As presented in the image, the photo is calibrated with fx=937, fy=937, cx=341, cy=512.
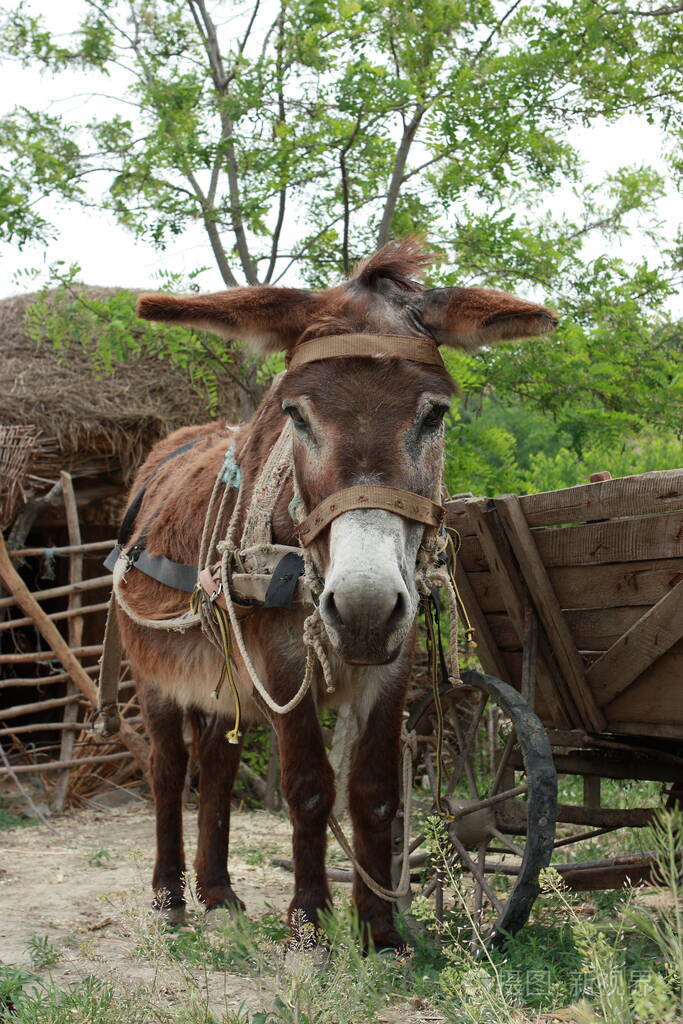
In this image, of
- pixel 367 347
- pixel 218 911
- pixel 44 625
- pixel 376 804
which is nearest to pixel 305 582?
pixel 367 347

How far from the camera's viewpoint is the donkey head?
2.28 m

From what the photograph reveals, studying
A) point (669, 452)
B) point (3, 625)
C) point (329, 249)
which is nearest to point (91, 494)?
point (3, 625)

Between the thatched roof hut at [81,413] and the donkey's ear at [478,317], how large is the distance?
4846 millimetres

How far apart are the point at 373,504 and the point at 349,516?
2.7 inches

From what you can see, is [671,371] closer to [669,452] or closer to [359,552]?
[669,452]

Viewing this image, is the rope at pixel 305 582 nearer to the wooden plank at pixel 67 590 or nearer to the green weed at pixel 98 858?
the green weed at pixel 98 858

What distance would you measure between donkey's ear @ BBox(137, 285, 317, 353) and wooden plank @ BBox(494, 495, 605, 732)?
882mm

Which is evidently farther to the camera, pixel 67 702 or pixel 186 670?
pixel 67 702

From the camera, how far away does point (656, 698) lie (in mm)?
2971

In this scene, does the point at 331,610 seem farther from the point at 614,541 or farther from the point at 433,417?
the point at 614,541

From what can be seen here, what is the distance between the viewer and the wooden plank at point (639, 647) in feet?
9.05

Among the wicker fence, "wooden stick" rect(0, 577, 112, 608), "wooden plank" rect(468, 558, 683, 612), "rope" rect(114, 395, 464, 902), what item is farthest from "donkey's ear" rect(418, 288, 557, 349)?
"wooden stick" rect(0, 577, 112, 608)

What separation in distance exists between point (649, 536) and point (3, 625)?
528 cm

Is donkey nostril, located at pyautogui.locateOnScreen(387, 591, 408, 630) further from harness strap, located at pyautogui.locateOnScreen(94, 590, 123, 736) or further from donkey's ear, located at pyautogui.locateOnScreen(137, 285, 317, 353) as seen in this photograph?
harness strap, located at pyautogui.locateOnScreen(94, 590, 123, 736)
